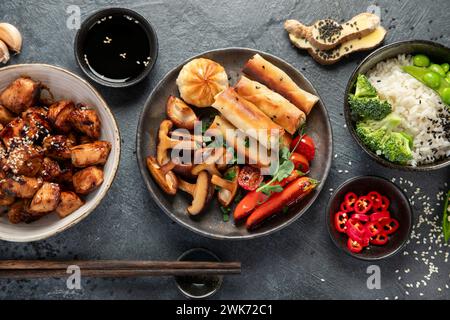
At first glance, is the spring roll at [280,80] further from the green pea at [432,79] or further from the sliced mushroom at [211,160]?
the green pea at [432,79]

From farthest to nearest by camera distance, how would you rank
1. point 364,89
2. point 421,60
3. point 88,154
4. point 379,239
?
point 379,239 < point 421,60 < point 364,89 < point 88,154

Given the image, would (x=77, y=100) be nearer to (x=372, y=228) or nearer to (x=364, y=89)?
(x=364, y=89)

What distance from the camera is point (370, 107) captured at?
3916 mm

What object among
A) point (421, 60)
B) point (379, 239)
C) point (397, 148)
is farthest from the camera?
point (379, 239)

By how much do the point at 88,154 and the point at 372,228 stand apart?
1.99m

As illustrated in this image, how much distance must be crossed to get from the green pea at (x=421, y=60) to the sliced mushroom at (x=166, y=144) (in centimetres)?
161

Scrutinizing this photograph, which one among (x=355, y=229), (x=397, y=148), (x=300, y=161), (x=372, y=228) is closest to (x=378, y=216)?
(x=372, y=228)

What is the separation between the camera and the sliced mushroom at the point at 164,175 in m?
3.92

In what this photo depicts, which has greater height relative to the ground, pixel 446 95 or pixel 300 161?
pixel 446 95

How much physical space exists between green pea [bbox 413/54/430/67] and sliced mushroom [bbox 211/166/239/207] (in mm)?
1417

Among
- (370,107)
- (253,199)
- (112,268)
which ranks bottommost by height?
(112,268)

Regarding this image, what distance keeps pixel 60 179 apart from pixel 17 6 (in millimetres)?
1388

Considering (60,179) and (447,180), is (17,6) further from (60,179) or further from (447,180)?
(447,180)

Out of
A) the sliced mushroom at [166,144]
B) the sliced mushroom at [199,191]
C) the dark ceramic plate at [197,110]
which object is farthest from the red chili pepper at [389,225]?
the sliced mushroom at [166,144]
